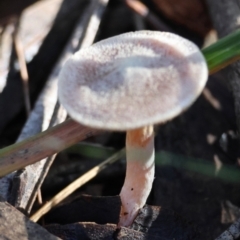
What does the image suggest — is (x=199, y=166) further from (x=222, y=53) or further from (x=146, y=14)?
(x=146, y=14)

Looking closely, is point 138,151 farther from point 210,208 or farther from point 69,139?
point 210,208

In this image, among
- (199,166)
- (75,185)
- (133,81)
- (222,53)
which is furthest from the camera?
(199,166)

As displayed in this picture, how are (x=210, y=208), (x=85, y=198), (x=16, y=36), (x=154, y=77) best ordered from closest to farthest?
(x=154, y=77) → (x=85, y=198) → (x=210, y=208) → (x=16, y=36)

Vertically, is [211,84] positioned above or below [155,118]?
below

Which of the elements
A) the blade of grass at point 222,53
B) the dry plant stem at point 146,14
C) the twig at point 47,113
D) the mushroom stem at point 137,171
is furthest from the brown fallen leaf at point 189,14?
the mushroom stem at point 137,171

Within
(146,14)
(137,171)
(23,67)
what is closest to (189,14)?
(146,14)

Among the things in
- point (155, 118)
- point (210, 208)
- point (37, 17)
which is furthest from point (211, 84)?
point (155, 118)
